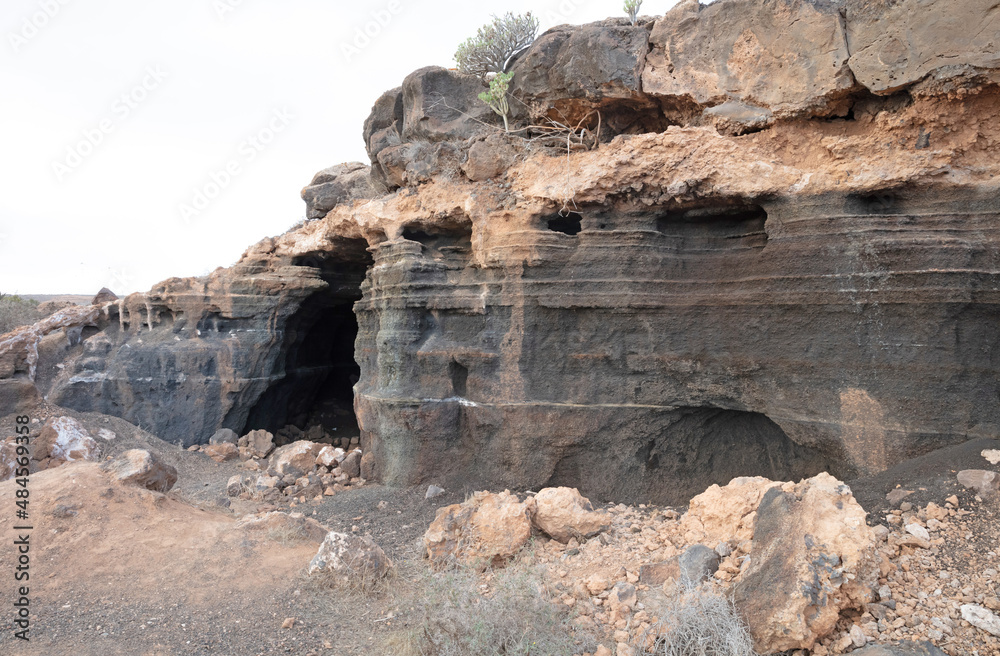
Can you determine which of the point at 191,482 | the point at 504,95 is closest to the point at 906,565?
the point at 504,95

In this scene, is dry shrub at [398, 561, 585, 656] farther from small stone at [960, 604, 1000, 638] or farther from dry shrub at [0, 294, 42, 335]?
dry shrub at [0, 294, 42, 335]

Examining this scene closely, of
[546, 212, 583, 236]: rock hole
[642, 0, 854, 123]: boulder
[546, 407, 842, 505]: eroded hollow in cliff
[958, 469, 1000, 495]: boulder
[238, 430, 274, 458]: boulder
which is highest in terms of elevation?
[642, 0, 854, 123]: boulder

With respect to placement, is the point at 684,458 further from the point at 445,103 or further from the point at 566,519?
the point at 445,103

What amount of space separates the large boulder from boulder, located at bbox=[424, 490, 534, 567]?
4492mm

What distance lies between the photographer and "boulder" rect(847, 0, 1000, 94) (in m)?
4.37

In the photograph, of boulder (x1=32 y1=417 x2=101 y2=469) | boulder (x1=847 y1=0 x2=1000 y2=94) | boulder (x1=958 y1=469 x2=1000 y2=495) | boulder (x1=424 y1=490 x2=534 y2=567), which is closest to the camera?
boulder (x1=958 y1=469 x2=1000 y2=495)

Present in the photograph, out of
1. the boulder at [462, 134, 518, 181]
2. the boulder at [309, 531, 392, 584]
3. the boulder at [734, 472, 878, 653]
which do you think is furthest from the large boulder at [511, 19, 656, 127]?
the boulder at [309, 531, 392, 584]

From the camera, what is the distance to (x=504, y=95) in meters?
7.20

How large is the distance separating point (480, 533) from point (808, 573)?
8.12ft

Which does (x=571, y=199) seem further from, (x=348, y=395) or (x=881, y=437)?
(x=348, y=395)

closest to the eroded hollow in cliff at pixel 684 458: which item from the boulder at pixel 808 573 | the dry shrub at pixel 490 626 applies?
the boulder at pixel 808 573

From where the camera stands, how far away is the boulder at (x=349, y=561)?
4.19m

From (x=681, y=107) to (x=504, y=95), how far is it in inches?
86.8

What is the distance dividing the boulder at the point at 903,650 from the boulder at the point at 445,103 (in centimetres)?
706
